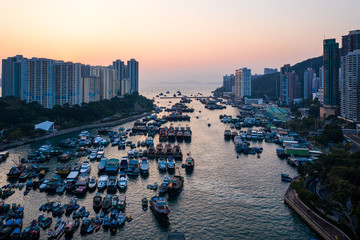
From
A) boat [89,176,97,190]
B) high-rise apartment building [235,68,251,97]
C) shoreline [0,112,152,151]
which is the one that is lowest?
boat [89,176,97,190]

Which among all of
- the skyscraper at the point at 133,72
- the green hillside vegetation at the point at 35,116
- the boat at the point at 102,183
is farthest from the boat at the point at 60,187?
the skyscraper at the point at 133,72

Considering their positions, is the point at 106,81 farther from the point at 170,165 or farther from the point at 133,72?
the point at 170,165

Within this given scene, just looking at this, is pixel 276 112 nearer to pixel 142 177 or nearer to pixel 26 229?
pixel 142 177

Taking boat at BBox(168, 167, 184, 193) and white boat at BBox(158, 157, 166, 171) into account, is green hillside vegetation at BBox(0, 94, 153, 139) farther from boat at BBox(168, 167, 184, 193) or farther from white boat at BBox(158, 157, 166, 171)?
boat at BBox(168, 167, 184, 193)

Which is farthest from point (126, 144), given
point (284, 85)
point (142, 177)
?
point (284, 85)

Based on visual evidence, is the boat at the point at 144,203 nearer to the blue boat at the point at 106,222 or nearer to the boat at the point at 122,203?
the boat at the point at 122,203

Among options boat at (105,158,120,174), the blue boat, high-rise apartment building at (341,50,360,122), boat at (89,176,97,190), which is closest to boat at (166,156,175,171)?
boat at (105,158,120,174)
